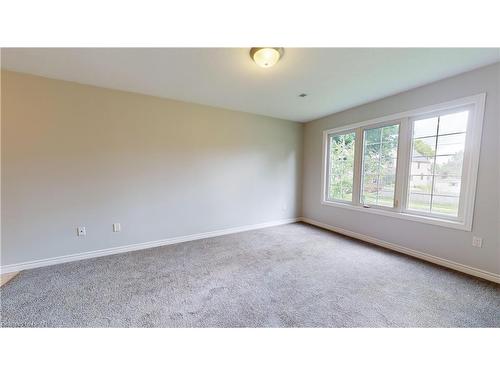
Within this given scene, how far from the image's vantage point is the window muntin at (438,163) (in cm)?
228

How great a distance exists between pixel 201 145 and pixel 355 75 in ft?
7.92

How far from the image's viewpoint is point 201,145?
10.6 ft

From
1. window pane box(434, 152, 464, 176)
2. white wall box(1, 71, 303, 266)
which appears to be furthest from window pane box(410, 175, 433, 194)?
white wall box(1, 71, 303, 266)

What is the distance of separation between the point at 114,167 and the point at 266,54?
2.47m

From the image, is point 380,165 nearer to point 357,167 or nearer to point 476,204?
point 357,167

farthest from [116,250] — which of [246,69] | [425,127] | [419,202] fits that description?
[425,127]

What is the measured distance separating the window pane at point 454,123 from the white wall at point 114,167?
8.54 ft

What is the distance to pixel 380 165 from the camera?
10.1 ft

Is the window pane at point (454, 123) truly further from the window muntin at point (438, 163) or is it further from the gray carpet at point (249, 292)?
the gray carpet at point (249, 292)

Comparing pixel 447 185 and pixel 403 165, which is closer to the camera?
pixel 447 185

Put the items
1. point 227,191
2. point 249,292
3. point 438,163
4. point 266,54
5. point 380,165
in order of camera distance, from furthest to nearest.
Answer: point 227,191 < point 380,165 < point 438,163 < point 249,292 < point 266,54

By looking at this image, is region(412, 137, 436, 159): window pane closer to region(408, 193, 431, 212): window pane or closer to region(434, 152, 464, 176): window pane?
region(434, 152, 464, 176): window pane
